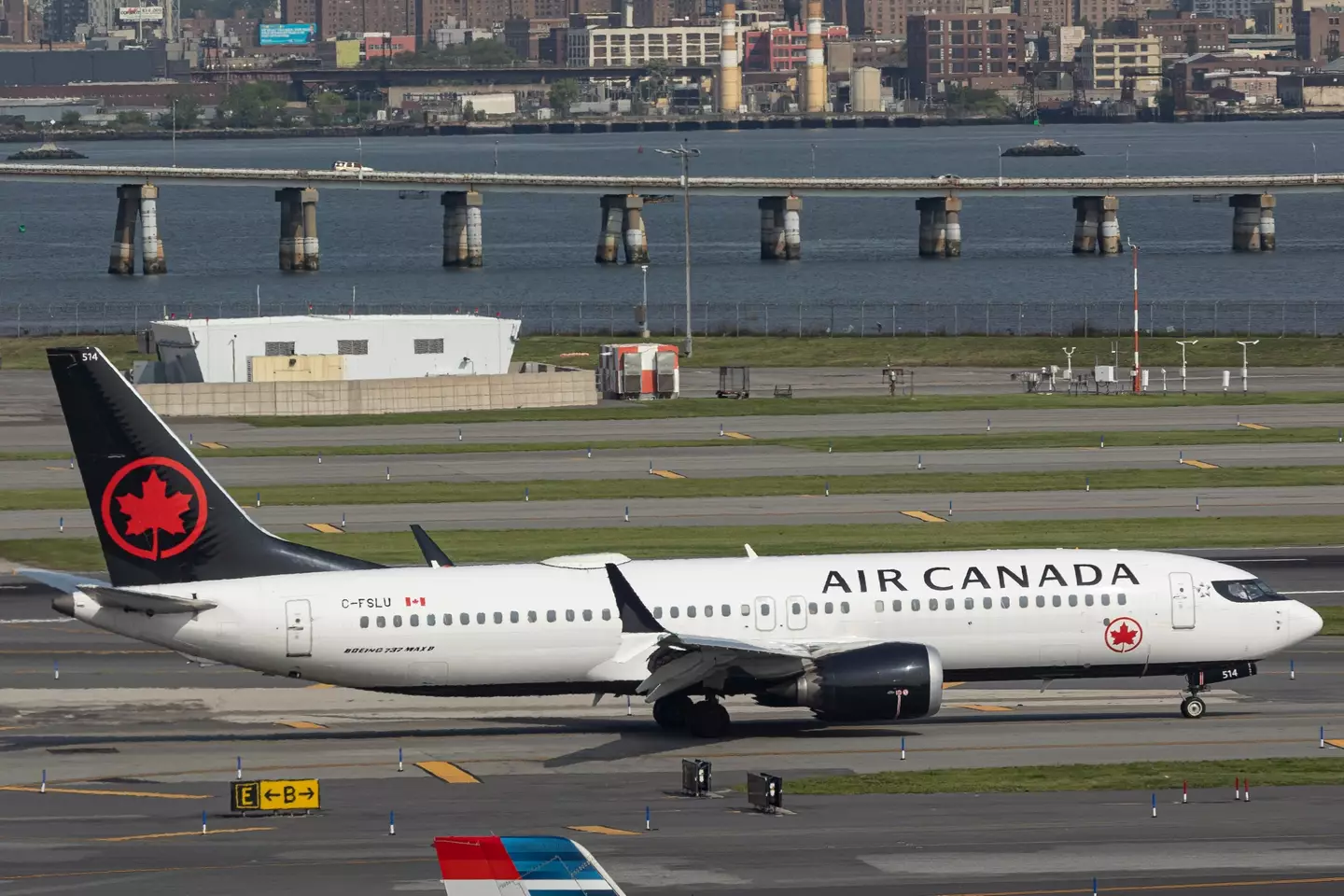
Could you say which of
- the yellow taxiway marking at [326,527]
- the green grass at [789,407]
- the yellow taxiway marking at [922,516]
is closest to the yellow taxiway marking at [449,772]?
the yellow taxiway marking at [326,527]

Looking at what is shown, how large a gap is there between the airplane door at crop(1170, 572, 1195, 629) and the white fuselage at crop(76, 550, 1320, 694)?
3 centimetres

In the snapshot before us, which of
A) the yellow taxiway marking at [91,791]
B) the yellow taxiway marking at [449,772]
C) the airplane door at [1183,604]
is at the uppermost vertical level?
the airplane door at [1183,604]

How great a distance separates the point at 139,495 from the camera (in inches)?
1781

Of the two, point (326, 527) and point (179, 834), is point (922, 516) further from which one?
point (179, 834)

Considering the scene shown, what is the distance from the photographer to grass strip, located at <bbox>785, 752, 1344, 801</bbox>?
41875 mm

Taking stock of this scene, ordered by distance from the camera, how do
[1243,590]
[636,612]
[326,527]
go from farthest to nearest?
[326,527], [1243,590], [636,612]

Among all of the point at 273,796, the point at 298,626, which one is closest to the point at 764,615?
the point at 298,626

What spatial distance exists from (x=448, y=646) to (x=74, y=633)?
1906cm

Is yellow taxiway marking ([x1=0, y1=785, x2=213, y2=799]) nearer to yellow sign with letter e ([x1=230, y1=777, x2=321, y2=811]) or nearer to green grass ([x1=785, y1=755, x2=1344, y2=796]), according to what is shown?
yellow sign with letter e ([x1=230, y1=777, x2=321, y2=811])

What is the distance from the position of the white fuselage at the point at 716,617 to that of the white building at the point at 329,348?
74.7 metres

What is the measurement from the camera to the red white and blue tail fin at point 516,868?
2119 centimetres

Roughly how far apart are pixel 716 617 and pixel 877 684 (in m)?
3.94

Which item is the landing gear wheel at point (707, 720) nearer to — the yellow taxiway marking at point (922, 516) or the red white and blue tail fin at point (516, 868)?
the red white and blue tail fin at point (516, 868)

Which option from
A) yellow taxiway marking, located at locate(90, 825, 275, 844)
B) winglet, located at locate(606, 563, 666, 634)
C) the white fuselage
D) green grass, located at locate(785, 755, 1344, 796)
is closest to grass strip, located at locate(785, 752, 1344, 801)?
green grass, located at locate(785, 755, 1344, 796)
